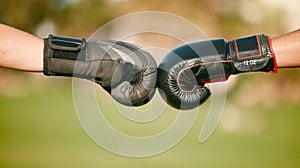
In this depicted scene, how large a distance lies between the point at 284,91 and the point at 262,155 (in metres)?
2.85

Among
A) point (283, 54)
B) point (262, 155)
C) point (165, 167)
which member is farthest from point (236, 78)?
point (283, 54)

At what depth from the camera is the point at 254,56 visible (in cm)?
207

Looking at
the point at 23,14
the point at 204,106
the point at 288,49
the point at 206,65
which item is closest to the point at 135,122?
the point at 204,106

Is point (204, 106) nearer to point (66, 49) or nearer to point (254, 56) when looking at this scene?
point (254, 56)

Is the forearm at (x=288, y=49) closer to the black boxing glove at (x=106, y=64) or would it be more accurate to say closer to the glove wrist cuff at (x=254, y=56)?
the glove wrist cuff at (x=254, y=56)

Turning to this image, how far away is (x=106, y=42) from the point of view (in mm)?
2078

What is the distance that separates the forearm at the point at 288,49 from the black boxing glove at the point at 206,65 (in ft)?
0.08

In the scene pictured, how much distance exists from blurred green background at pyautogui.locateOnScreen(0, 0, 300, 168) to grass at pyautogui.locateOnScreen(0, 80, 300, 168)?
0.01 meters

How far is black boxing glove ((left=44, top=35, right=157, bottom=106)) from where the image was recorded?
2029mm

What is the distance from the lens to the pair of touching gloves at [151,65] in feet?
6.68

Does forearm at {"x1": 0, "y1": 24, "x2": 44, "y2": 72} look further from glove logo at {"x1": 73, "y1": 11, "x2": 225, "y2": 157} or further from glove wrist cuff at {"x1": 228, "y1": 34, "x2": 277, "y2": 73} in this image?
glove logo at {"x1": 73, "y1": 11, "x2": 225, "y2": 157}

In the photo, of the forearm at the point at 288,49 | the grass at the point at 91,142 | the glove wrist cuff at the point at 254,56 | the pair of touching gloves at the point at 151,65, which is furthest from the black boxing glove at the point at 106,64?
the grass at the point at 91,142

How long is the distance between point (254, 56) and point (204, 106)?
496 cm

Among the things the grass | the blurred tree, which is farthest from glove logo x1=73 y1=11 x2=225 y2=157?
the blurred tree
